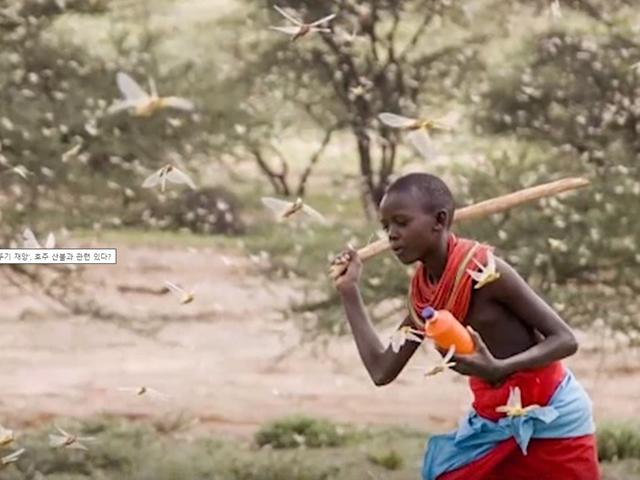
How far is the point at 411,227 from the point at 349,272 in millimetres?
166

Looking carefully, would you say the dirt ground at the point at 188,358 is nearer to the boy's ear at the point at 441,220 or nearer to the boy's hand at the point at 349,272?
the boy's hand at the point at 349,272

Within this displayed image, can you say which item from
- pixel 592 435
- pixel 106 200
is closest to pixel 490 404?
pixel 592 435

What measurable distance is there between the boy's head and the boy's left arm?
→ 0.47ft

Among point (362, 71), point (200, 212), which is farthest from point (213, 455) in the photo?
point (362, 71)

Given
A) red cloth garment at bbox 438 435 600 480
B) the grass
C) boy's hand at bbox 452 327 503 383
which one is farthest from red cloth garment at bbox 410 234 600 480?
the grass

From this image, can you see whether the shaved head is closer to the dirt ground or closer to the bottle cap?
the bottle cap

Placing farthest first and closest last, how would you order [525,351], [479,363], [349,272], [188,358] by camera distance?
[188,358] → [349,272] → [525,351] → [479,363]

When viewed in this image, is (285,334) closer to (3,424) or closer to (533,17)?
(3,424)

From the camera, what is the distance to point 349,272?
3.01 m

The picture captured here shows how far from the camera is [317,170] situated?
407 cm

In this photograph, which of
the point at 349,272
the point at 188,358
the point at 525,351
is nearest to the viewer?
the point at 525,351

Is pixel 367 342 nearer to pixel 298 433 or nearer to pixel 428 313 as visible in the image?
pixel 428 313

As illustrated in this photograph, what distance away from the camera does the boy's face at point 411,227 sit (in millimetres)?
2941

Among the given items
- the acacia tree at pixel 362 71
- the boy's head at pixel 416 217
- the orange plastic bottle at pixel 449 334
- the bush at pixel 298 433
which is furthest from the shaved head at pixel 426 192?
the bush at pixel 298 433
